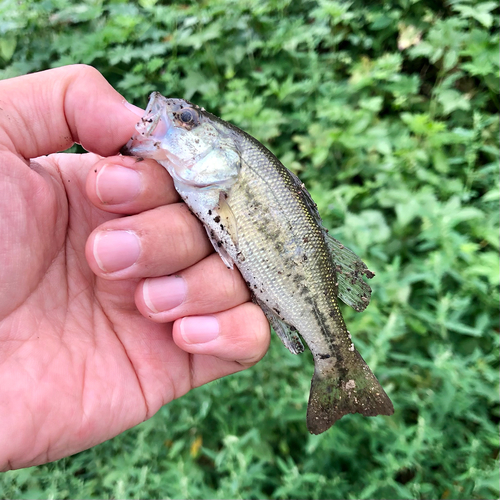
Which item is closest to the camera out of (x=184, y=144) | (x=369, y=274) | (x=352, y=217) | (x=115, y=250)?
(x=115, y=250)

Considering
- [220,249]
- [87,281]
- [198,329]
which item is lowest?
[198,329]

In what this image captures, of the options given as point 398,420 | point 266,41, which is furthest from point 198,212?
point 266,41

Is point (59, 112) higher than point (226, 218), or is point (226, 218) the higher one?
point (59, 112)

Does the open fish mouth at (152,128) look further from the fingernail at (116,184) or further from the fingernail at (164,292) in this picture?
the fingernail at (164,292)

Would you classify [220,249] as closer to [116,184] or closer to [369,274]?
[116,184]

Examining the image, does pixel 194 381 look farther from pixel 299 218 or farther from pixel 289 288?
pixel 299 218

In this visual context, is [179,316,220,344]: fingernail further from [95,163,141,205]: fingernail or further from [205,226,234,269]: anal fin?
[95,163,141,205]: fingernail

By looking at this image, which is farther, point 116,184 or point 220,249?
point 220,249

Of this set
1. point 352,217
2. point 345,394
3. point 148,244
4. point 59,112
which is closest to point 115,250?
point 148,244

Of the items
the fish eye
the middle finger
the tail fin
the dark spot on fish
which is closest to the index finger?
the fish eye
